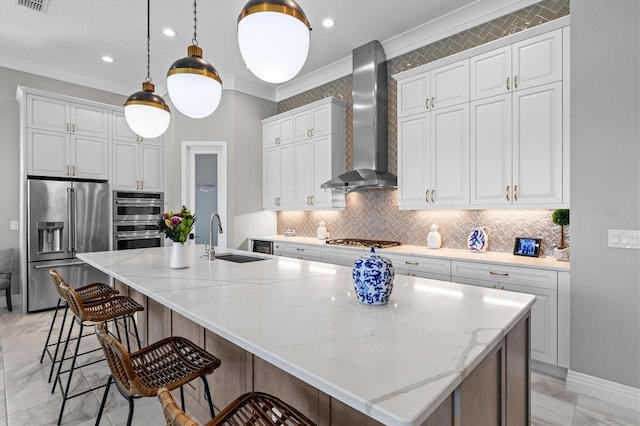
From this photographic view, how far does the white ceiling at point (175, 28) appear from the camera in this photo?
327cm

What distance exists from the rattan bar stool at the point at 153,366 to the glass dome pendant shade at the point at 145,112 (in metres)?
1.66

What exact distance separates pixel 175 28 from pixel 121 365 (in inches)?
143

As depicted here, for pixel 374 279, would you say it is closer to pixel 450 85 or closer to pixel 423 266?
pixel 423 266

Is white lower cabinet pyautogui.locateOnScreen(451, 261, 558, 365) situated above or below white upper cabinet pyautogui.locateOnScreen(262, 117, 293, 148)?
below

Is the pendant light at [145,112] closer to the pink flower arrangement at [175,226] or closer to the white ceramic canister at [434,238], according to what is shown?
the pink flower arrangement at [175,226]

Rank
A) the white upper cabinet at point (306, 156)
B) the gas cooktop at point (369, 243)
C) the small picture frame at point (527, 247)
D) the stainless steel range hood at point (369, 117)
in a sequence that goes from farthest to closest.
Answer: the white upper cabinet at point (306, 156) → the stainless steel range hood at point (369, 117) → the gas cooktop at point (369, 243) → the small picture frame at point (527, 247)

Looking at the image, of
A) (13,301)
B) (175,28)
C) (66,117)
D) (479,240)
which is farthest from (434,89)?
(13,301)

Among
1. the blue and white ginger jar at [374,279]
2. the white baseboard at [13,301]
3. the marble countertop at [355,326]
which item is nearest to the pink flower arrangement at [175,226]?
the marble countertop at [355,326]

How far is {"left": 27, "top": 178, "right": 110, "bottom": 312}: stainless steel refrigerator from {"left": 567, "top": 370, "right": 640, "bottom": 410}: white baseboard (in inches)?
209

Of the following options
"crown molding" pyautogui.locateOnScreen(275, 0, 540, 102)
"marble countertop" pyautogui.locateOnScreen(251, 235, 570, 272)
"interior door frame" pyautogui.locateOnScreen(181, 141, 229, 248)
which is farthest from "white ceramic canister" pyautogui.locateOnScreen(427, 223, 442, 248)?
"interior door frame" pyautogui.locateOnScreen(181, 141, 229, 248)

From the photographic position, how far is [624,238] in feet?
7.03

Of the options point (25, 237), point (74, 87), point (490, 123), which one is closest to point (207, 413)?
point (490, 123)

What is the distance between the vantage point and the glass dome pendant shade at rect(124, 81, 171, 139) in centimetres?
249

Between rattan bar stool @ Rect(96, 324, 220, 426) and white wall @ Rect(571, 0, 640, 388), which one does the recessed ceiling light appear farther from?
rattan bar stool @ Rect(96, 324, 220, 426)
